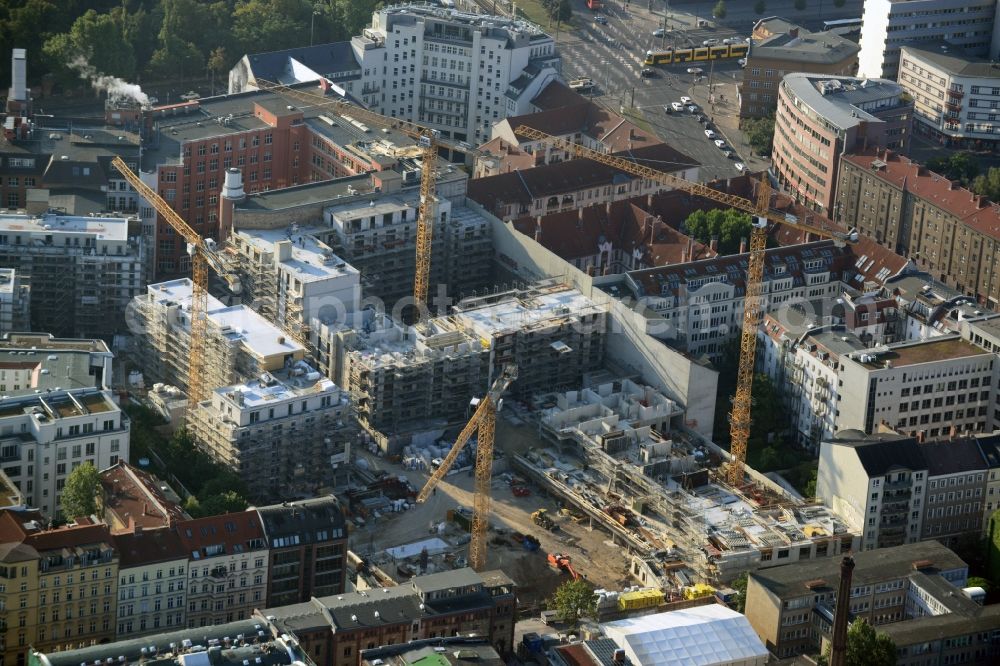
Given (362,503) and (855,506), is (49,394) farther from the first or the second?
(855,506)

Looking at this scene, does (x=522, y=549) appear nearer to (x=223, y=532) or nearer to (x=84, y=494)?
(x=223, y=532)

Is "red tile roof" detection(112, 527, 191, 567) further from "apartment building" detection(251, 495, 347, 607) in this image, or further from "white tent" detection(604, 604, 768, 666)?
"white tent" detection(604, 604, 768, 666)

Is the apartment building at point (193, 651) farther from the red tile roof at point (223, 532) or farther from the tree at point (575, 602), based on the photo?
the tree at point (575, 602)

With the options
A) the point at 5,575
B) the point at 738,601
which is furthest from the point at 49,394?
the point at 738,601

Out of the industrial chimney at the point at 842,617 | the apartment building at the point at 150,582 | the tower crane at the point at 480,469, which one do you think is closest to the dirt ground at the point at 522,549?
the tower crane at the point at 480,469

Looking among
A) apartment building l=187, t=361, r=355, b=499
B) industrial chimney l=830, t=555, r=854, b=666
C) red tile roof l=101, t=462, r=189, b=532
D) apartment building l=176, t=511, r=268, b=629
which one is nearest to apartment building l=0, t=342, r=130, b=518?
red tile roof l=101, t=462, r=189, b=532

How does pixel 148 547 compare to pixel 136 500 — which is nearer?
pixel 148 547

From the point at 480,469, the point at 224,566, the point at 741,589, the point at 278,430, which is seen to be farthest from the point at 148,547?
the point at 741,589

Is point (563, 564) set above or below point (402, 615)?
below
